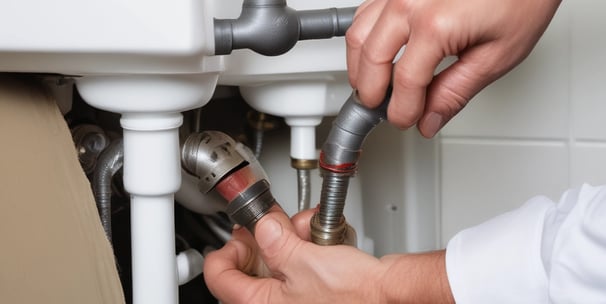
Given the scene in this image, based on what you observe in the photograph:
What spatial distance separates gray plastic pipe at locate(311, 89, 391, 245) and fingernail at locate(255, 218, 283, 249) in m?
0.03

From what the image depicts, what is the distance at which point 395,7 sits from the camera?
41 centimetres

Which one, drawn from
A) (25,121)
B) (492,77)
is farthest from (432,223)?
(25,121)

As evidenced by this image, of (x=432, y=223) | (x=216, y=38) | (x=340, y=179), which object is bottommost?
(x=432, y=223)

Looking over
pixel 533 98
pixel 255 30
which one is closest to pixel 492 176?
pixel 533 98

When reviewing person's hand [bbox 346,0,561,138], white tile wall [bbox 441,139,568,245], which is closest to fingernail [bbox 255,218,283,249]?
person's hand [bbox 346,0,561,138]

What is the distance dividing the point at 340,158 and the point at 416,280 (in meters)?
0.10

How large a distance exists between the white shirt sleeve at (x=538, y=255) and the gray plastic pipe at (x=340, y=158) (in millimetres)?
91

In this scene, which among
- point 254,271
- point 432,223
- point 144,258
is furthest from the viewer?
point 432,223

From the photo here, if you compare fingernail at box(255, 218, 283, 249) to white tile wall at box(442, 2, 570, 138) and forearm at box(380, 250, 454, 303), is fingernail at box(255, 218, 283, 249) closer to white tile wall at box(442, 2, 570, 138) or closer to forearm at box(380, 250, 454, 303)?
forearm at box(380, 250, 454, 303)

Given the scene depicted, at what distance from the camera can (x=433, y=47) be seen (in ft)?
1.30

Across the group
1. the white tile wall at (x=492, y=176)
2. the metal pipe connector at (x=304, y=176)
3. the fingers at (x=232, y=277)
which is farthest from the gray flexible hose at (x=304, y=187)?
the white tile wall at (x=492, y=176)

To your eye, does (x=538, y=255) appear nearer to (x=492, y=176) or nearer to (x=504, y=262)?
(x=504, y=262)

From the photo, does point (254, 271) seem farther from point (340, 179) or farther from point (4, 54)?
point (4, 54)

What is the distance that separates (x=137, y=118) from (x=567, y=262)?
11.4 inches
